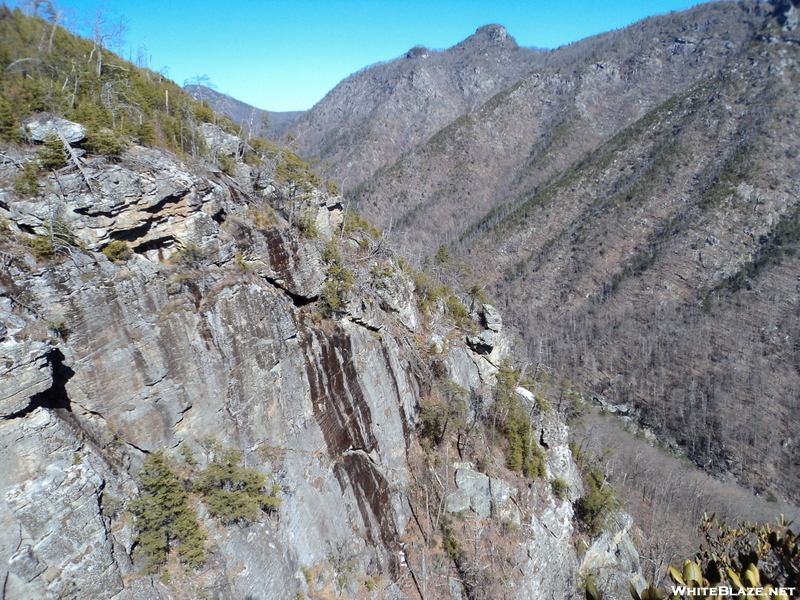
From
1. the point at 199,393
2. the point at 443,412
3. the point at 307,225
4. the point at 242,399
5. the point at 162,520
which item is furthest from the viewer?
the point at 443,412

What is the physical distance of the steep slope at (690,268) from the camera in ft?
224

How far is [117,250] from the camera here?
1614 centimetres

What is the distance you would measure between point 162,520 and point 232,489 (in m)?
2.87

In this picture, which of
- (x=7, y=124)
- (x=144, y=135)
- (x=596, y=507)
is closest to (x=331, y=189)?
(x=144, y=135)

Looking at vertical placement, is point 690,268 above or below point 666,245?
below

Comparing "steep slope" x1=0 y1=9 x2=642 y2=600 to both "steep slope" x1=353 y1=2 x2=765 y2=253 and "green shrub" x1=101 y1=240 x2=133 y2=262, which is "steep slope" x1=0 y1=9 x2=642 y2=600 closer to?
"green shrub" x1=101 y1=240 x2=133 y2=262

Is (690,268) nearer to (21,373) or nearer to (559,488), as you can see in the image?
(559,488)

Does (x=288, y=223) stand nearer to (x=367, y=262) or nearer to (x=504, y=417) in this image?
(x=367, y=262)

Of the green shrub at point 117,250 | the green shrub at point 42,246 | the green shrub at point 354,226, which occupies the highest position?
the green shrub at point 42,246

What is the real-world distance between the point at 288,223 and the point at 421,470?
17.3 meters

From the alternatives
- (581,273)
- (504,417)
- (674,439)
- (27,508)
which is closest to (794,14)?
(581,273)

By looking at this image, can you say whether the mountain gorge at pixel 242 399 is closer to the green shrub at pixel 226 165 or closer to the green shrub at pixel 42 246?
the green shrub at pixel 42 246

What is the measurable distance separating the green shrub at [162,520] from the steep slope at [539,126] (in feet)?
389

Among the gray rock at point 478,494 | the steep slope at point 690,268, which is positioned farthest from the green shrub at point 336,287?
the steep slope at point 690,268
